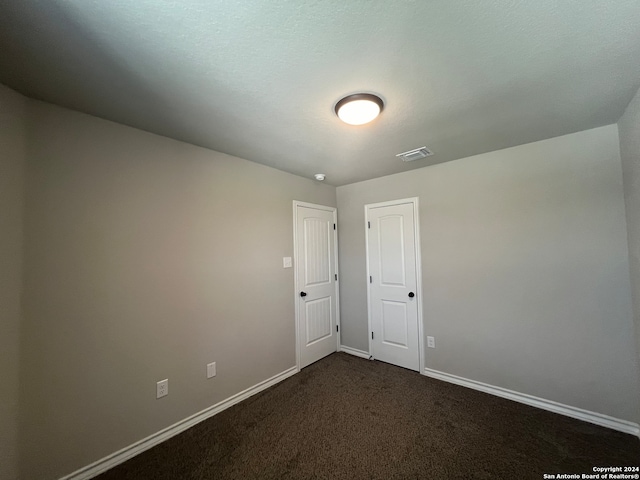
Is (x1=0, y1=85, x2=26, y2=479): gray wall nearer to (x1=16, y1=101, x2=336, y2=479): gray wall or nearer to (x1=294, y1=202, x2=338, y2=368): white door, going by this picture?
(x1=16, y1=101, x2=336, y2=479): gray wall

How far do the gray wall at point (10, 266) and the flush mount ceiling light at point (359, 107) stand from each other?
1929mm

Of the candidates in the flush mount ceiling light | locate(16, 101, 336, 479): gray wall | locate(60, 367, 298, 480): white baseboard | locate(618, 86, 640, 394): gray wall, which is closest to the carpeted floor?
locate(60, 367, 298, 480): white baseboard

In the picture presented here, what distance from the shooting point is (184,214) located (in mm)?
2113

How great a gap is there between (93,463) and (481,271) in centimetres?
353

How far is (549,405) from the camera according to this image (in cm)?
216

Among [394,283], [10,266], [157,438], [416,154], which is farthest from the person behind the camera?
[394,283]

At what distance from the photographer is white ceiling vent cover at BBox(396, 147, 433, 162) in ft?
7.95

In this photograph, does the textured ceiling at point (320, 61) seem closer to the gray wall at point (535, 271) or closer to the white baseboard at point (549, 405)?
the gray wall at point (535, 271)

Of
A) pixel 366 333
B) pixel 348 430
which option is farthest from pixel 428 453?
pixel 366 333

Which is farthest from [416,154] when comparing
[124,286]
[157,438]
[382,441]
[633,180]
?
[157,438]

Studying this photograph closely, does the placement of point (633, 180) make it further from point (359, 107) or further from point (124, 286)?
point (124, 286)

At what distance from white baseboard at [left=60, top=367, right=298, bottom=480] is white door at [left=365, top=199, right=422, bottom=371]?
156 cm

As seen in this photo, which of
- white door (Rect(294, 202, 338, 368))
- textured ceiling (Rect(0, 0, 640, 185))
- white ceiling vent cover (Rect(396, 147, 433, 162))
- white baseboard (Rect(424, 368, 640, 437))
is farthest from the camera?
white door (Rect(294, 202, 338, 368))

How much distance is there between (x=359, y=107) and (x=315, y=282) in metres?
2.29
